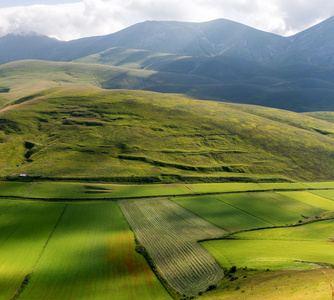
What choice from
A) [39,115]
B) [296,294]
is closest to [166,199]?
[296,294]

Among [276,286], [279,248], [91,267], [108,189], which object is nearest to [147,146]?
[108,189]

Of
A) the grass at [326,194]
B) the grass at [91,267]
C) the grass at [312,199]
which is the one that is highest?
the grass at [91,267]

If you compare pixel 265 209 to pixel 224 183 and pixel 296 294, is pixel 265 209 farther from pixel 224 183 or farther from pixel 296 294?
pixel 296 294

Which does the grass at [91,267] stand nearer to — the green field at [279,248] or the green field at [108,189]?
the green field at [279,248]

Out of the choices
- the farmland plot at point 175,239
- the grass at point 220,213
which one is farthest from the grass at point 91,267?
the grass at point 220,213

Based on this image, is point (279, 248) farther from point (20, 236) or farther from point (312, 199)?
point (20, 236)

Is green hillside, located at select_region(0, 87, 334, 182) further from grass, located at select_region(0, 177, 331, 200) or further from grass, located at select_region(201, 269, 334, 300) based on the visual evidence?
grass, located at select_region(201, 269, 334, 300)
